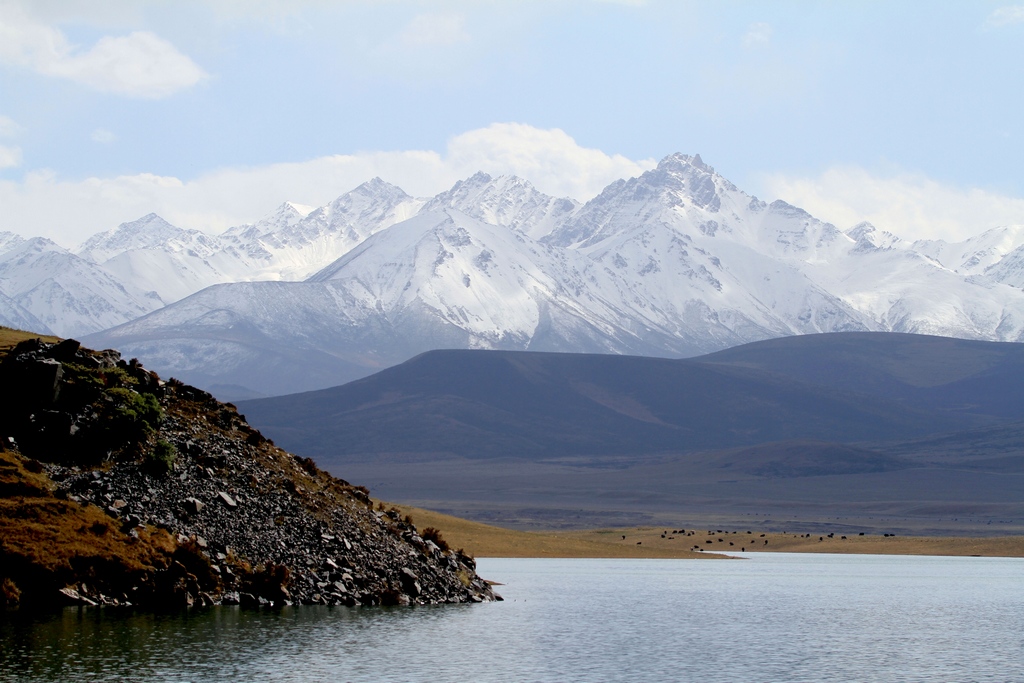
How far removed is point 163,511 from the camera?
59.6m

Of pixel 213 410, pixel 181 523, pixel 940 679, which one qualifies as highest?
pixel 213 410

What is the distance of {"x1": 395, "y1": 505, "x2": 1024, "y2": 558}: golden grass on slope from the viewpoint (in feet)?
409

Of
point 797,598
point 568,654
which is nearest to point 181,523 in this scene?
point 568,654

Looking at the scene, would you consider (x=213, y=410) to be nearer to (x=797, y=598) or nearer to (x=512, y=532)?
(x=797, y=598)

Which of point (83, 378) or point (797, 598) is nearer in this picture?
point (83, 378)

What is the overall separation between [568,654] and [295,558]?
15.4 m

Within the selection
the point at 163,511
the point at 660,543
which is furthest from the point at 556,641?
the point at 660,543

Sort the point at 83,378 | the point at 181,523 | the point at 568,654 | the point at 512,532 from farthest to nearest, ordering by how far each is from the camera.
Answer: the point at 512,532 → the point at 83,378 → the point at 181,523 → the point at 568,654

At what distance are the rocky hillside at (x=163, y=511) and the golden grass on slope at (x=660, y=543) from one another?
4903cm

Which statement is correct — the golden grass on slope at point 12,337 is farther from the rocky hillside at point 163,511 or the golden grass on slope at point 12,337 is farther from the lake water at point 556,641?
the lake water at point 556,641

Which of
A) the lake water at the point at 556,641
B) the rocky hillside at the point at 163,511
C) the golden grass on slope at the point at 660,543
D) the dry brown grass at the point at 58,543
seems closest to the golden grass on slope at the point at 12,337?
the rocky hillside at the point at 163,511

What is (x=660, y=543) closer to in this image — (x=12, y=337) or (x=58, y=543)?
(x=12, y=337)

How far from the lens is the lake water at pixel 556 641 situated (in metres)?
45.5

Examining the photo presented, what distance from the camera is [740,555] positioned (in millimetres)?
140250
